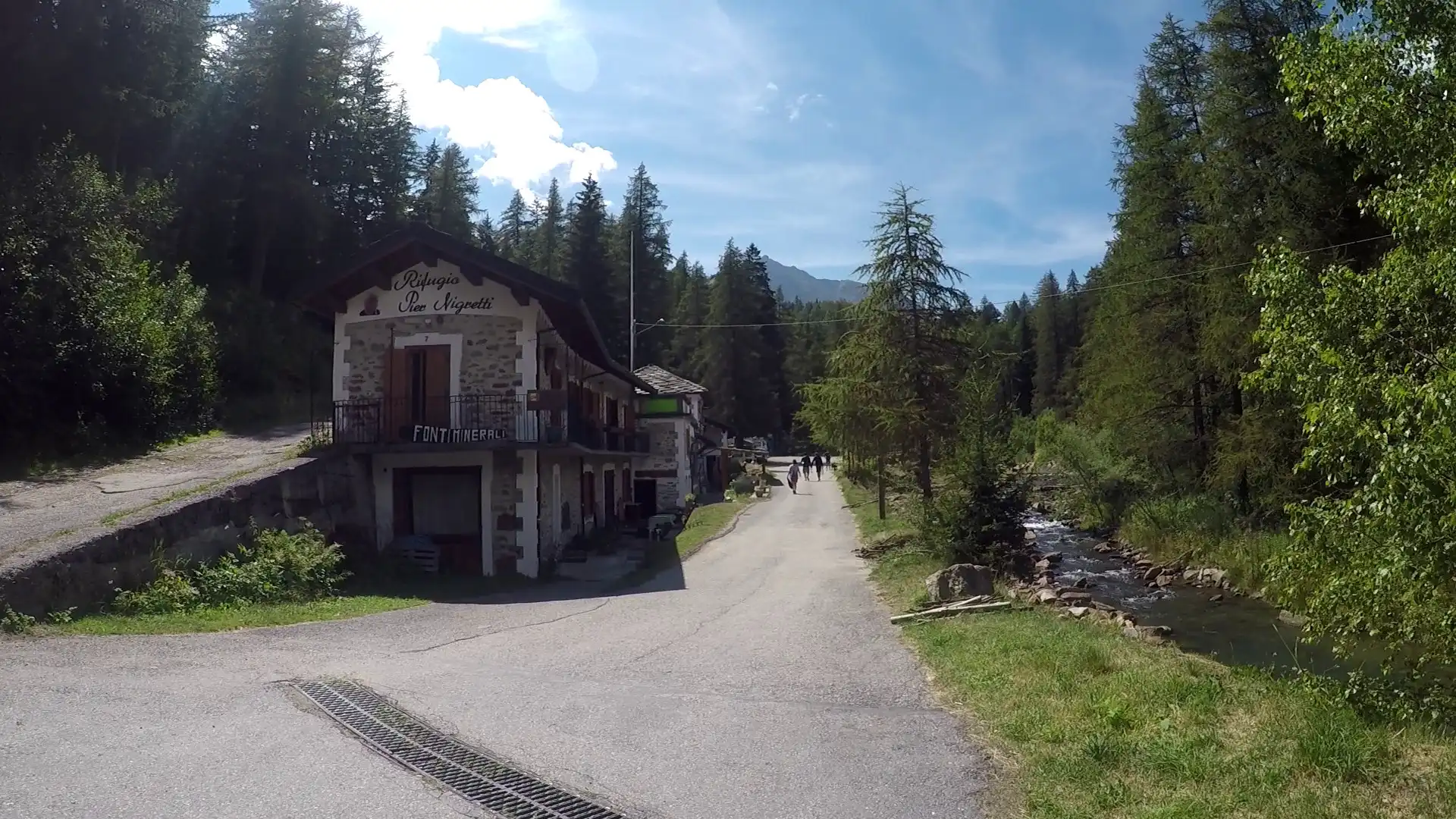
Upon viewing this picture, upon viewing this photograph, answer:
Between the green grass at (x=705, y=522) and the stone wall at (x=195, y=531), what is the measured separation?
7957 millimetres

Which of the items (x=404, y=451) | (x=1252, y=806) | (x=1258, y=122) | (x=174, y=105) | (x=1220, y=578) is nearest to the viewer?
(x=1252, y=806)

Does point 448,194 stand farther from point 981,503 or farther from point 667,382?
point 981,503

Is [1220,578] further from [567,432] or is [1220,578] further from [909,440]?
[567,432]

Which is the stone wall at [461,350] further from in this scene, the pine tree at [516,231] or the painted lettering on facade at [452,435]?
the pine tree at [516,231]

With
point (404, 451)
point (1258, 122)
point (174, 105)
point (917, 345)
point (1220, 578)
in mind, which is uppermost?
point (174, 105)

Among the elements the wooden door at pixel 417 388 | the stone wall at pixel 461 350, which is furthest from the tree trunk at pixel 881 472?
the wooden door at pixel 417 388

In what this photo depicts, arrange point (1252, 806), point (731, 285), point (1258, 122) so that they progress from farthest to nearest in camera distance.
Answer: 1. point (731, 285)
2. point (1258, 122)
3. point (1252, 806)

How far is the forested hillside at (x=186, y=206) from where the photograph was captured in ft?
68.5

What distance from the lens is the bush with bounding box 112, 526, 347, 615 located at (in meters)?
12.6

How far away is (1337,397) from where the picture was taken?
7.90 metres

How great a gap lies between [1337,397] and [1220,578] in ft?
50.1

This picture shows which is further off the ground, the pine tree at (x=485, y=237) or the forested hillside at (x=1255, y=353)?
the pine tree at (x=485, y=237)

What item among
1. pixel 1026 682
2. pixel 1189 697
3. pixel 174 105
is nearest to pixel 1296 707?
pixel 1189 697

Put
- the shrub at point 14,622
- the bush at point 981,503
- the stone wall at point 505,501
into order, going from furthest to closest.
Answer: the stone wall at point 505,501, the bush at point 981,503, the shrub at point 14,622
